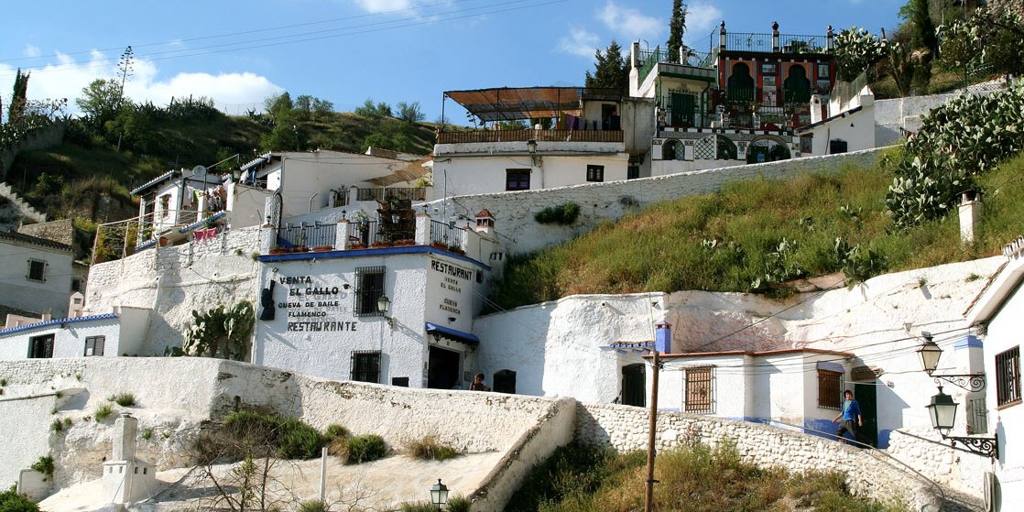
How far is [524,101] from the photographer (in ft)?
155

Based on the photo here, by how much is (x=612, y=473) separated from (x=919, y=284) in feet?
28.1

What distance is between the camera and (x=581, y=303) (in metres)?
32.0

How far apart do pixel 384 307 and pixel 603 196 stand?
9552 mm

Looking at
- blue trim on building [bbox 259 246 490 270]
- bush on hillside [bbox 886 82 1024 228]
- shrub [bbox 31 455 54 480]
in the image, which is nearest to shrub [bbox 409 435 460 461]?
blue trim on building [bbox 259 246 490 270]

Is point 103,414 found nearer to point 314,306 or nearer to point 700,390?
point 314,306

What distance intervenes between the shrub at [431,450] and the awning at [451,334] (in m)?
5.17

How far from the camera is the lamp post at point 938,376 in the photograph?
20953mm

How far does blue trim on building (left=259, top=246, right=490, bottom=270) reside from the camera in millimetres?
33438

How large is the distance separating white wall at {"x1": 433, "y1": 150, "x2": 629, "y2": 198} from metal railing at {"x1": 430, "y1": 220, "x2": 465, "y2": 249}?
24.2 ft

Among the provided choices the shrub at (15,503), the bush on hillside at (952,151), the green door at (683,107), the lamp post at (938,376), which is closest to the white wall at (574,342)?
the bush on hillside at (952,151)

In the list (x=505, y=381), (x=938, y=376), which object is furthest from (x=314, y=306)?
(x=938, y=376)

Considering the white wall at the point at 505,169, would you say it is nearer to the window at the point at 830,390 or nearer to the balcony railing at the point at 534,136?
the balcony railing at the point at 534,136

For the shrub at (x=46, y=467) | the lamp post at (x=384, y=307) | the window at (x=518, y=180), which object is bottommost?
the shrub at (x=46, y=467)

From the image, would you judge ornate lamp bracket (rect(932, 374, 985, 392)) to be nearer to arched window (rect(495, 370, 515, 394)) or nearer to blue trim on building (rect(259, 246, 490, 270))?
arched window (rect(495, 370, 515, 394))
